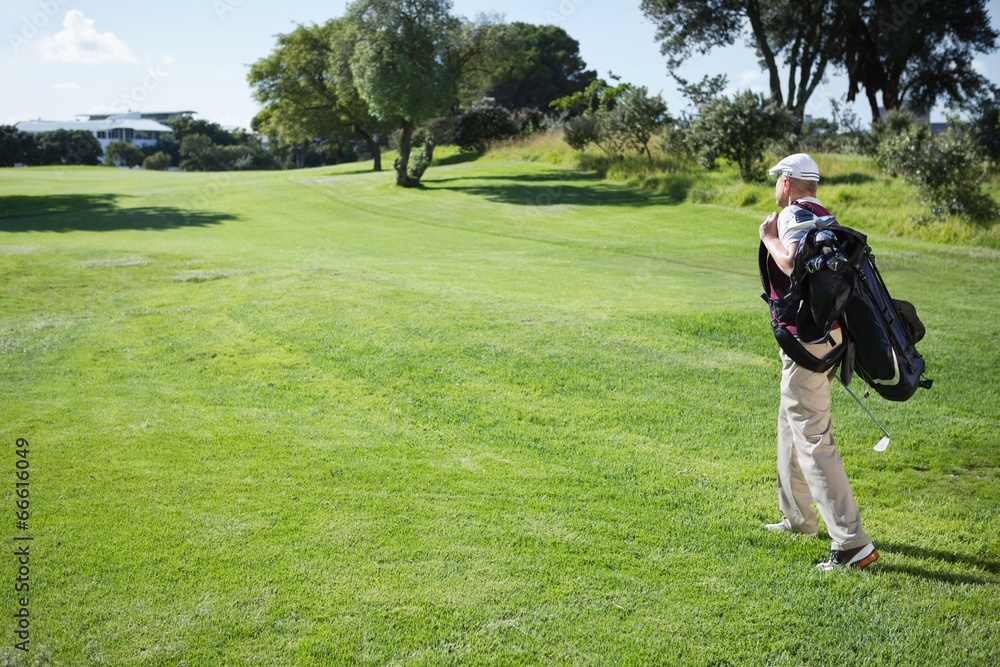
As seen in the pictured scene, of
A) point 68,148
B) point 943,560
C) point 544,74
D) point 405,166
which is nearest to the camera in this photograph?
point 943,560

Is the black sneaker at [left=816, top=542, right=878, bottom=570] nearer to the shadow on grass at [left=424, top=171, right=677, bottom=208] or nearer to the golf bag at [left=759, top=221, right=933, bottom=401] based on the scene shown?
the golf bag at [left=759, top=221, right=933, bottom=401]

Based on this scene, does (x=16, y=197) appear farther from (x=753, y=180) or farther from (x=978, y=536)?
(x=978, y=536)

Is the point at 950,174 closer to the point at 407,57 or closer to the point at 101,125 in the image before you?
the point at 407,57

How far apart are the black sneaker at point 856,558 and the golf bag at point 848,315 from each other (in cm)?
87

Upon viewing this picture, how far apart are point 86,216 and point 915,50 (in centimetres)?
3473

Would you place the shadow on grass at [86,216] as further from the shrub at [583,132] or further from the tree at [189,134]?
the tree at [189,134]

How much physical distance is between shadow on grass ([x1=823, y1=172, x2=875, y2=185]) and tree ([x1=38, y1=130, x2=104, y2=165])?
61.1 meters

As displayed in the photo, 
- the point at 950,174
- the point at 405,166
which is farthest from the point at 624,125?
the point at 950,174

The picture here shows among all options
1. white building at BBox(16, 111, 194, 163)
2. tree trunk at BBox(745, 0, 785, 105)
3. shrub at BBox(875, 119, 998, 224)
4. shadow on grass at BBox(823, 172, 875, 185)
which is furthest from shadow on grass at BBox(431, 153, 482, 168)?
white building at BBox(16, 111, 194, 163)

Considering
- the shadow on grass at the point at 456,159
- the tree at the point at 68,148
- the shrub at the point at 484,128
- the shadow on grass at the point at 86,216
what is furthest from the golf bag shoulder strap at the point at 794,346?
the tree at the point at 68,148

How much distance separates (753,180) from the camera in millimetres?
26875

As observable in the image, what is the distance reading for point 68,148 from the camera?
67.0 metres

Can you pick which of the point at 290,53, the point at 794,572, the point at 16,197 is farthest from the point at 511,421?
the point at 290,53

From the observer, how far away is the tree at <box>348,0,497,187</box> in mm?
31578
